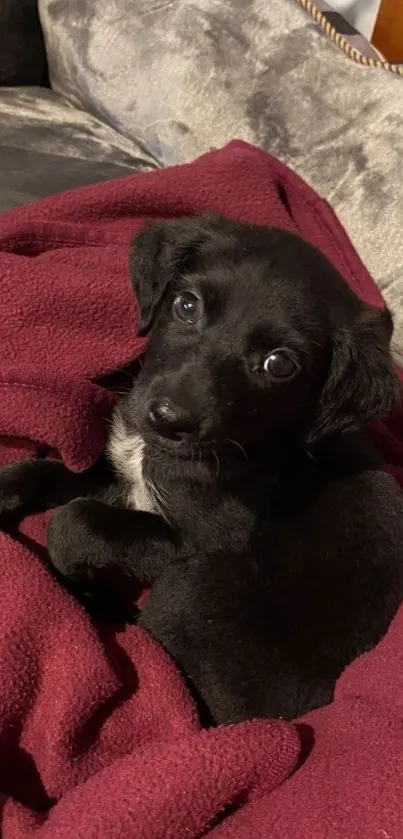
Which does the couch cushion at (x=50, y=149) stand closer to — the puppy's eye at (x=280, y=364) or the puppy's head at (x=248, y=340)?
the puppy's head at (x=248, y=340)

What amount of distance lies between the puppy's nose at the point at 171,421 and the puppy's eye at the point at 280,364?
0.20 meters

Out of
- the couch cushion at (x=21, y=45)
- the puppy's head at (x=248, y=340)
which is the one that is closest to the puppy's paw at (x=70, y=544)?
the puppy's head at (x=248, y=340)

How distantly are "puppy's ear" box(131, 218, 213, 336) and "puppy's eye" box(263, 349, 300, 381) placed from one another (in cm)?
25

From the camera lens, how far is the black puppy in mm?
1417

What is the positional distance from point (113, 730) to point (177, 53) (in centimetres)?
193

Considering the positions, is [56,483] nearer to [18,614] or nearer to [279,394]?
[18,614]

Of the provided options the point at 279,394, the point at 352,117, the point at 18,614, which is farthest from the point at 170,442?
the point at 352,117

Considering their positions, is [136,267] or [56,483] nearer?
[136,267]

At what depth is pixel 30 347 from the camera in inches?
66.4

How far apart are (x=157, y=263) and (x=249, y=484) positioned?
0.47 metres

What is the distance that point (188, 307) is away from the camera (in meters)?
1.52

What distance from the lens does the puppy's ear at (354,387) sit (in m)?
1.51

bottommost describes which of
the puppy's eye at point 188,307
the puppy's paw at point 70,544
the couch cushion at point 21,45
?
the puppy's paw at point 70,544

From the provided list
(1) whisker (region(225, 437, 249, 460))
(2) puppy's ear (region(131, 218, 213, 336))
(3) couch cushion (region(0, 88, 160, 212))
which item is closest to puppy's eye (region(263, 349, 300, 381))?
(1) whisker (region(225, 437, 249, 460))
